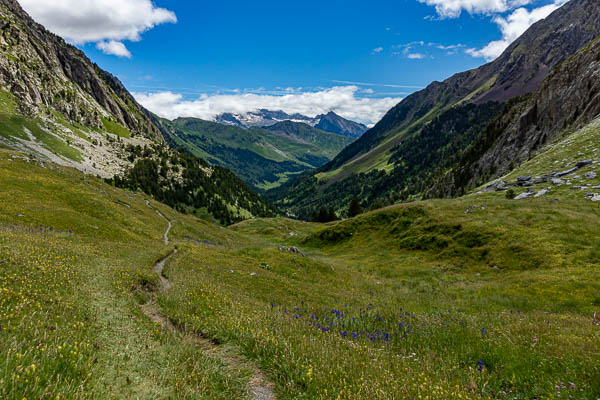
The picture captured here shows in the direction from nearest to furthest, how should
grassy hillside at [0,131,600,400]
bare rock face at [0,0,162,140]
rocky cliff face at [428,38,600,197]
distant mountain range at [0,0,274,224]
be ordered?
1. grassy hillside at [0,131,600,400]
2. rocky cliff face at [428,38,600,197]
3. distant mountain range at [0,0,274,224]
4. bare rock face at [0,0,162,140]

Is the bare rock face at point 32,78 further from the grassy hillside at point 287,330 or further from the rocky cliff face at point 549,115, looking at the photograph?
the rocky cliff face at point 549,115

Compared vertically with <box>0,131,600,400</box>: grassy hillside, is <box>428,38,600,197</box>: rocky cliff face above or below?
above

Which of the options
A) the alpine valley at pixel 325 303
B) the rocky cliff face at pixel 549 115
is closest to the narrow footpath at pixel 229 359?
the alpine valley at pixel 325 303

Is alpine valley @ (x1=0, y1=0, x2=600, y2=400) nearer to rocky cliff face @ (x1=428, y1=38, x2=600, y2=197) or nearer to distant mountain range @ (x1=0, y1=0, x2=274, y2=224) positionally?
rocky cliff face @ (x1=428, y1=38, x2=600, y2=197)

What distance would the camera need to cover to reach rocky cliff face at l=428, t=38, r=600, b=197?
69812mm

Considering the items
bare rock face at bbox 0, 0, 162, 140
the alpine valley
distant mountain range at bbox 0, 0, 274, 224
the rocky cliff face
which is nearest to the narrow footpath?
the alpine valley

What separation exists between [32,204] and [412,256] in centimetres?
4605

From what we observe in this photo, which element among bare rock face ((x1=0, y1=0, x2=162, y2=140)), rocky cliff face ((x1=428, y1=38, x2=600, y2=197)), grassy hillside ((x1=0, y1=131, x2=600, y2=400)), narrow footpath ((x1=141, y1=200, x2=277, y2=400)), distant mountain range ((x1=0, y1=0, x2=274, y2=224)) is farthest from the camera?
bare rock face ((x1=0, y1=0, x2=162, y2=140))

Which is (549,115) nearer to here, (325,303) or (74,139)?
(325,303)

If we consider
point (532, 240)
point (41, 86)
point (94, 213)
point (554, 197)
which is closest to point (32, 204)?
point (94, 213)

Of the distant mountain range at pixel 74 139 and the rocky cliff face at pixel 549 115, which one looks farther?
the distant mountain range at pixel 74 139

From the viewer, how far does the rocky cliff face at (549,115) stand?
6981 centimetres

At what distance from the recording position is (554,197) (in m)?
38.5

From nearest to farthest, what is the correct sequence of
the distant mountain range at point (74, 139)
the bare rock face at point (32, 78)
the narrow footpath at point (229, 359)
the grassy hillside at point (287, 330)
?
the grassy hillside at point (287, 330), the narrow footpath at point (229, 359), the distant mountain range at point (74, 139), the bare rock face at point (32, 78)
